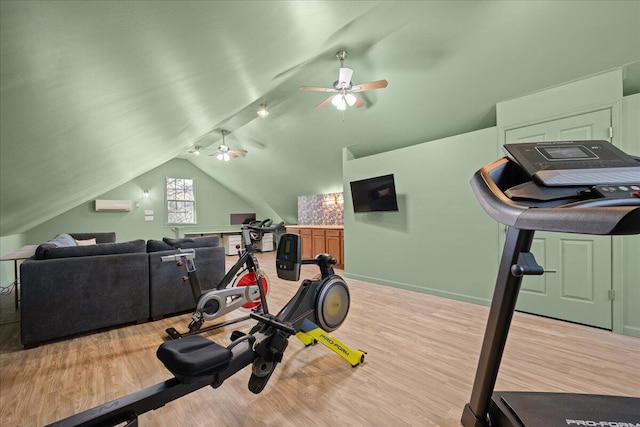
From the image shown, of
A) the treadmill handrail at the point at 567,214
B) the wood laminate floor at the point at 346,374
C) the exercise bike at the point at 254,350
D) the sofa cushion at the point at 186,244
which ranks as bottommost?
the wood laminate floor at the point at 346,374

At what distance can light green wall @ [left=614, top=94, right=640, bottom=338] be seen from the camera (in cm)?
252

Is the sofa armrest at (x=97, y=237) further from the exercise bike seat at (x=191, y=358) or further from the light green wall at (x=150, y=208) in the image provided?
the exercise bike seat at (x=191, y=358)

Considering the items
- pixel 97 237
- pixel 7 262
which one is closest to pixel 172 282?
pixel 7 262

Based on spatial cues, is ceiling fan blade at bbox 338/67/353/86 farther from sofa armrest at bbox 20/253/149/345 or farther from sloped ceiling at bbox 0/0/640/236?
sofa armrest at bbox 20/253/149/345

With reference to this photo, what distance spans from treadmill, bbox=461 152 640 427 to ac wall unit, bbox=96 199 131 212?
31.1 feet

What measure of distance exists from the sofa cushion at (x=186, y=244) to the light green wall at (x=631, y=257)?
4375mm

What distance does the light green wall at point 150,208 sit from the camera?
739cm

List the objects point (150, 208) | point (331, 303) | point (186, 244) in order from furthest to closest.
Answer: point (150, 208), point (186, 244), point (331, 303)

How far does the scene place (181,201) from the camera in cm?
927

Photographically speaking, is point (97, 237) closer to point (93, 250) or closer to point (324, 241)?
point (93, 250)

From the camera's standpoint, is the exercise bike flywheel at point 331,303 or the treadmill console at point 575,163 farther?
the exercise bike flywheel at point 331,303

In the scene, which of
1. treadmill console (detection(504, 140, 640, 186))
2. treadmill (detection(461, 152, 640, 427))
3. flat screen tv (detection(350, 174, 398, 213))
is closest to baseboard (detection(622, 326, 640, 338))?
treadmill (detection(461, 152, 640, 427))

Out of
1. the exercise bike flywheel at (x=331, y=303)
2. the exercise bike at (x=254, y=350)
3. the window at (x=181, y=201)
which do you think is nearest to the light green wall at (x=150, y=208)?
the window at (x=181, y=201)

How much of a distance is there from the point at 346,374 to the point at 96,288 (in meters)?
2.61
